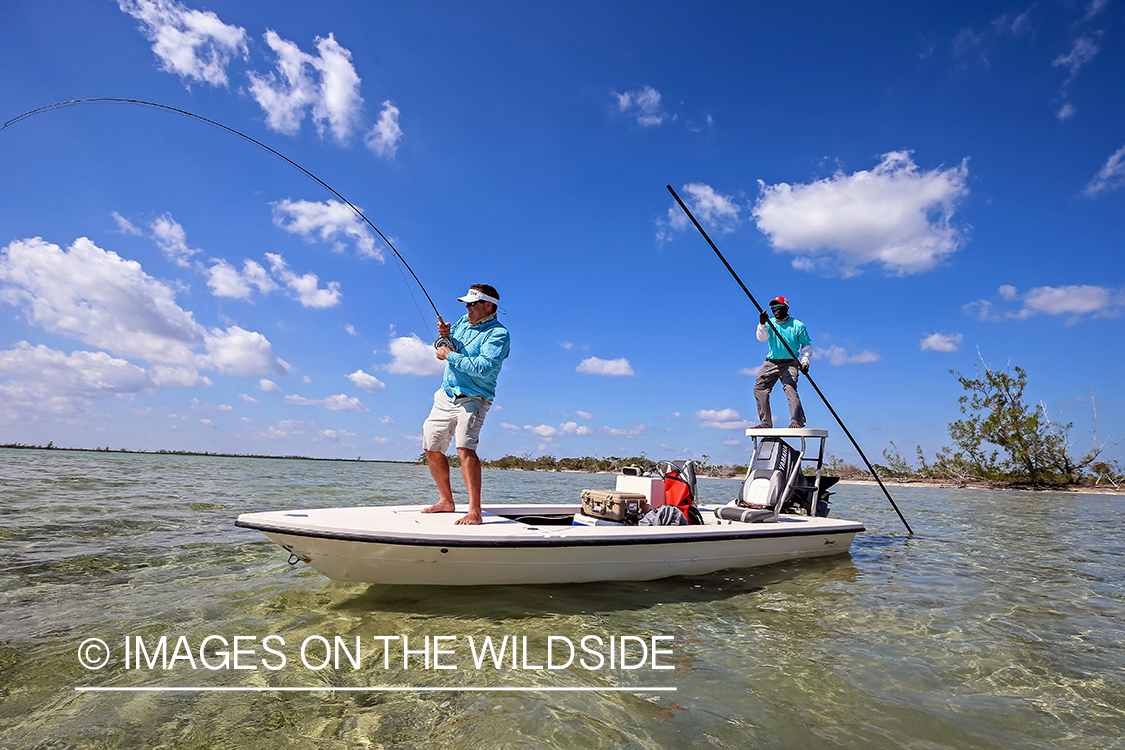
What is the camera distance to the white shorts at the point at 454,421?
16.2 feet

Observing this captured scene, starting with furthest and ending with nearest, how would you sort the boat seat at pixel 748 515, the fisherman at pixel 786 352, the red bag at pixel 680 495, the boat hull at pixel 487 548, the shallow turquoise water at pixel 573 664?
the fisherman at pixel 786 352
the boat seat at pixel 748 515
the red bag at pixel 680 495
the boat hull at pixel 487 548
the shallow turquoise water at pixel 573 664

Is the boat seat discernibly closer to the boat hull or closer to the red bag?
the boat hull

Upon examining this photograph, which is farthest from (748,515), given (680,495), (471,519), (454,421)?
(454,421)

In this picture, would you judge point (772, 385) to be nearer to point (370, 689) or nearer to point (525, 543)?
point (525, 543)

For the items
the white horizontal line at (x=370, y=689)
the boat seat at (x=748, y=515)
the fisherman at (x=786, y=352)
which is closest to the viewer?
the white horizontal line at (x=370, y=689)

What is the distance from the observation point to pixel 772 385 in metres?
8.62

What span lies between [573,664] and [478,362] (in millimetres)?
2621

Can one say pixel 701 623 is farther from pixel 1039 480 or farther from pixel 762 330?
pixel 1039 480

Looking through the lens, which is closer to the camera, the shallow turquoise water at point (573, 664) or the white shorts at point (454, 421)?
the shallow turquoise water at point (573, 664)

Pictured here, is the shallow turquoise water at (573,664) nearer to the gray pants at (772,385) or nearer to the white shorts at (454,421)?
the white shorts at (454,421)

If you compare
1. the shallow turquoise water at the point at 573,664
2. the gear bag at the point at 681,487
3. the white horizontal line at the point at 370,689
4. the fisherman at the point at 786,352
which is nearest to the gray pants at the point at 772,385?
the fisherman at the point at 786,352

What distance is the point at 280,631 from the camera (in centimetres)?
371

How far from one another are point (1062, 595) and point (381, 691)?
6.76 metres

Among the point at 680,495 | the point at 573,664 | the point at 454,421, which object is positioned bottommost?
the point at 573,664
